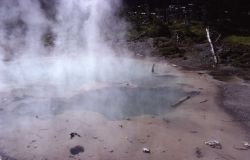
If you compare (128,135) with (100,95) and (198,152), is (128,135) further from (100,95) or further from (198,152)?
(100,95)

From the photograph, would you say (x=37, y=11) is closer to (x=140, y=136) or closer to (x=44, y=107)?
(x=44, y=107)

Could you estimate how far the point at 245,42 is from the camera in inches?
1019

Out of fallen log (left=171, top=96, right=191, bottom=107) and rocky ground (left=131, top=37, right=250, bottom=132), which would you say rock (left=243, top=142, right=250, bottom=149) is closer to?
rocky ground (left=131, top=37, right=250, bottom=132)

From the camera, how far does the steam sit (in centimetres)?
1977

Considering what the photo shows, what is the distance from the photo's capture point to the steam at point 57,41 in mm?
19766

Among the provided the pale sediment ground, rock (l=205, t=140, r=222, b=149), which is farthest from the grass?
rock (l=205, t=140, r=222, b=149)

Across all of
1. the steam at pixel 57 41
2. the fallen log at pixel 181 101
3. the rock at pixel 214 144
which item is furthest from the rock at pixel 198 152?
the steam at pixel 57 41

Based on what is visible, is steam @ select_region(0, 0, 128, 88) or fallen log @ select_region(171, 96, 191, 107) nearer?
fallen log @ select_region(171, 96, 191, 107)

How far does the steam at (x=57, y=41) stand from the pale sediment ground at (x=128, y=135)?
4886mm

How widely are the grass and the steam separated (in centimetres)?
758

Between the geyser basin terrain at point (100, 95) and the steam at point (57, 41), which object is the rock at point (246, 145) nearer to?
the geyser basin terrain at point (100, 95)

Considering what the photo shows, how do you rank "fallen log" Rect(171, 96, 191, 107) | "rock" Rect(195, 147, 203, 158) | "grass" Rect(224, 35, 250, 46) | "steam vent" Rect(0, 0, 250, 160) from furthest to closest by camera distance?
1. "grass" Rect(224, 35, 250, 46)
2. "fallen log" Rect(171, 96, 191, 107)
3. "steam vent" Rect(0, 0, 250, 160)
4. "rock" Rect(195, 147, 203, 158)

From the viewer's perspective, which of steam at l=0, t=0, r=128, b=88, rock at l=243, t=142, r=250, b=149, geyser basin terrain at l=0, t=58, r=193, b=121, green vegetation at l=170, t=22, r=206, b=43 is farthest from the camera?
green vegetation at l=170, t=22, r=206, b=43

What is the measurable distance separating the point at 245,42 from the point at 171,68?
25.0 feet
